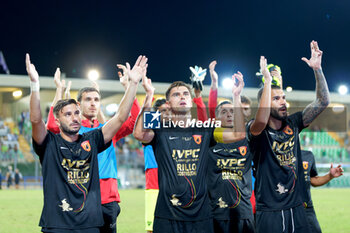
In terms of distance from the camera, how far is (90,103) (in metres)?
6.90

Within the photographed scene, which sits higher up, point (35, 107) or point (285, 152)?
point (35, 107)

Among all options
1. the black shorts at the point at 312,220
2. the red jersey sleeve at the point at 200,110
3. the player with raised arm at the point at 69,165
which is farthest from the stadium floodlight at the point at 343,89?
the player with raised arm at the point at 69,165

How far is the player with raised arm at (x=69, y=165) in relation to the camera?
5.03 m

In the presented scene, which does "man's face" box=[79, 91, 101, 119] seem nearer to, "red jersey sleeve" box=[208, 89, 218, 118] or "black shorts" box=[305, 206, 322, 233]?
"red jersey sleeve" box=[208, 89, 218, 118]

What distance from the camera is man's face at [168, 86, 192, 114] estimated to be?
5543 mm

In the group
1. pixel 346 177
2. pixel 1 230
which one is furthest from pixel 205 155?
pixel 346 177

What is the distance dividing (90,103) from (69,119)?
4.89 ft

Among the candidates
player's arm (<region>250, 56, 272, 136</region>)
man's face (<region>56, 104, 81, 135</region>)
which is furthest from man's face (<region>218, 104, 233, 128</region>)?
man's face (<region>56, 104, 81, 135</region>)

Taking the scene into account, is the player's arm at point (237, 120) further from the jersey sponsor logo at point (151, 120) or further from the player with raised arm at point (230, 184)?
the jersey sponsor logo at point (151, 120)

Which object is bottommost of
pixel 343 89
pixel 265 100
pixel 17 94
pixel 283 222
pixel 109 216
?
pixel 109 216

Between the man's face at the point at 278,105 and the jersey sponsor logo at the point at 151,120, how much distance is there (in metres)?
1.46

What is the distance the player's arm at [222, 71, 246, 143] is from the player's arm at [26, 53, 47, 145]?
7.04ft

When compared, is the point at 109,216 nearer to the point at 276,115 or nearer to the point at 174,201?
the point at 174,201

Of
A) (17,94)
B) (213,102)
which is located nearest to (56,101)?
(213,102)
